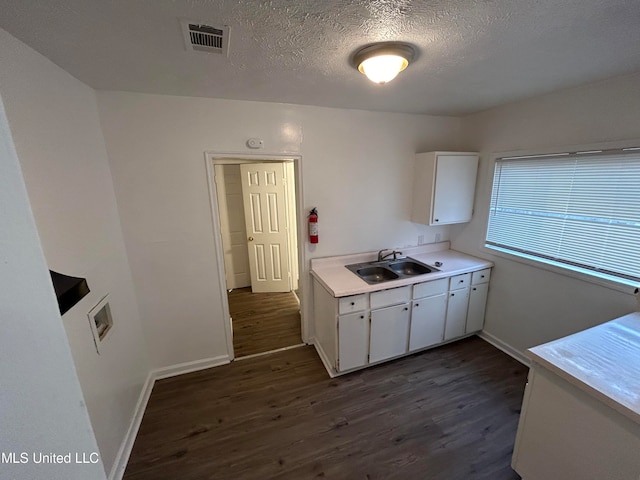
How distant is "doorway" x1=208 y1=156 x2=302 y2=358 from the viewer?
3.62 m

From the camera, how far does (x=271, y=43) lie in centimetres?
130

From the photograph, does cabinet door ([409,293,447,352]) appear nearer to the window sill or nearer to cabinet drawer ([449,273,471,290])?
cabinet drawer ([449,273,471,290])

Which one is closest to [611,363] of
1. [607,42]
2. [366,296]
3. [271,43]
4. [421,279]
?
[421,279]

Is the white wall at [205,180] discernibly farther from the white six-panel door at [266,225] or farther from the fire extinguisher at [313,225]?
the white six-panel door at [266,225]

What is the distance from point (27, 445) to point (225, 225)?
3869 millimetres

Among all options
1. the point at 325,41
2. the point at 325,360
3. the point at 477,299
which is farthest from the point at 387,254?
the point at 325,41

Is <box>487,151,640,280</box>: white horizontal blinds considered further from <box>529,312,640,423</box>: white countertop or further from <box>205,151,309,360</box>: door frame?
<box>205,151,309,360</box>: door frame

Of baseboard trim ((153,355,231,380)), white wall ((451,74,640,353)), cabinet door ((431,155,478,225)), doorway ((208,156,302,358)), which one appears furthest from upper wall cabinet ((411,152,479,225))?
baseboard trim ((153,355,231,380))

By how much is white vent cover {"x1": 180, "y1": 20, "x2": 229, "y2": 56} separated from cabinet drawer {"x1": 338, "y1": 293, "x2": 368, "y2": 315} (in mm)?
1860

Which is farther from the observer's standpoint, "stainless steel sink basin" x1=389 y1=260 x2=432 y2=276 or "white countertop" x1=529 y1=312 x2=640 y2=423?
"stainless steel sink basin" x1=389 y1=260 x2=432 y2=276

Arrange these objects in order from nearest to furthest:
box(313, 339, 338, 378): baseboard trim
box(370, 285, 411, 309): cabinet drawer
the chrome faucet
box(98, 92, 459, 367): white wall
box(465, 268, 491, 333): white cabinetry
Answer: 1. box(98, 92, 459, 367): white wall
2. box(370, 285, 411, 309): cabinet drawer
3. box(313, 339, 338, 378): baseboard trim
4. box(465, 268, 491, 333): white cabinetry
5. the chrome faucet

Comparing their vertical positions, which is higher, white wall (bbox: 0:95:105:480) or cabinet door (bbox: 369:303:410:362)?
white wall (bbox: 0:95:105:480)

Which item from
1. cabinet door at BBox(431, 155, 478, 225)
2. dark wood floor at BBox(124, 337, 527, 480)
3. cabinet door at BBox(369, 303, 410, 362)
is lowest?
dark wood floor at BBox(124, 337, 527, 480)

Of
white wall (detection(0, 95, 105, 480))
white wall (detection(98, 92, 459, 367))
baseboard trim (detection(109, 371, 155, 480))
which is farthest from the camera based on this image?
white wall (detection(98, 92, 459, 367))
